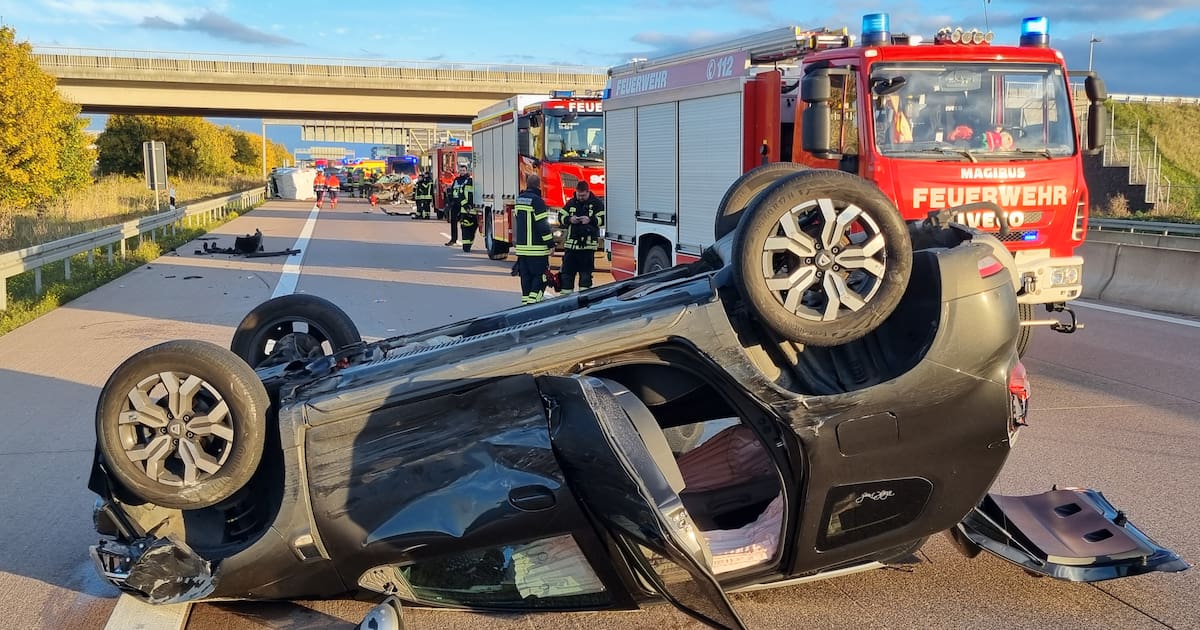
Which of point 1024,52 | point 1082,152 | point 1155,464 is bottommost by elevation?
point 1155,464

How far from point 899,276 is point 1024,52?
626cm

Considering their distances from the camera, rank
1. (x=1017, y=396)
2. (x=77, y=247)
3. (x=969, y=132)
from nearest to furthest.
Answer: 1. (x=1017, y=396)
2. (x=969, y=132)
3. (x=77, y=247)

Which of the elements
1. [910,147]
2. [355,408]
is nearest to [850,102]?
[910,147]

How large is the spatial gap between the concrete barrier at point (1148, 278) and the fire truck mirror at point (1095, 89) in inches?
183

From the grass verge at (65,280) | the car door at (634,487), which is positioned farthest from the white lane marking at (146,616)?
the grass verge at (65,280)

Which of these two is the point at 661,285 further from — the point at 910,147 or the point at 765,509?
the point at 910,147

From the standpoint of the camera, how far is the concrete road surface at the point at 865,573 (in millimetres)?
3994

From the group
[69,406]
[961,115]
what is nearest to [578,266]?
[961,115]

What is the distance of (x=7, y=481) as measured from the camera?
225 inches

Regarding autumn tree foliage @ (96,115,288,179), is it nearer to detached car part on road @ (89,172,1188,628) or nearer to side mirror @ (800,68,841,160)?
side mirror @ (800,68,841,160)

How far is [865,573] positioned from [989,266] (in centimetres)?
148

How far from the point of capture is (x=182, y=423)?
3.90 m

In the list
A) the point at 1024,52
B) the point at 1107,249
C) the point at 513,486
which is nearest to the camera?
the point at 513,486

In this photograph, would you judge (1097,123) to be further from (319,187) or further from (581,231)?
(319,187)
